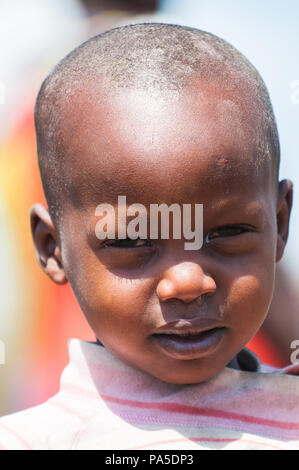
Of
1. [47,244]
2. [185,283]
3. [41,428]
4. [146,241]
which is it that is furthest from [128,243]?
[41,428]

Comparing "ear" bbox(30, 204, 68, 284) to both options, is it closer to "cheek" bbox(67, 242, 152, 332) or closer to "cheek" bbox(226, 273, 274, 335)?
"cheek" bbox(67, 242, 152, 332)

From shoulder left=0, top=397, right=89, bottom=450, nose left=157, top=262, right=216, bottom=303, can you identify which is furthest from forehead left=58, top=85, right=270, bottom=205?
shoulder left=0, top=397, right=89, bottom=450

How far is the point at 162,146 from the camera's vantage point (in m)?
0.90

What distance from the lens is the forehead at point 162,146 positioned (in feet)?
2.95

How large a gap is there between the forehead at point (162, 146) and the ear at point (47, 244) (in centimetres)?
18

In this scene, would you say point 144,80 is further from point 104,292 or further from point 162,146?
point 104,292

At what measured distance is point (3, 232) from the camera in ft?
6.15

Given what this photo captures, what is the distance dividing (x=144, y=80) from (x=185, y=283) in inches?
14.0

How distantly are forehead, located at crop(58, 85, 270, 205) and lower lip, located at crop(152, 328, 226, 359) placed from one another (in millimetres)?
237

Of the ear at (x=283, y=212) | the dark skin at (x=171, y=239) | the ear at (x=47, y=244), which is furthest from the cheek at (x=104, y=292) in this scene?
the ear at (x=283, y=212)

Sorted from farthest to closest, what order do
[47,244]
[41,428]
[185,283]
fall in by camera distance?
[47,244] < [41,428] < [185,283]
